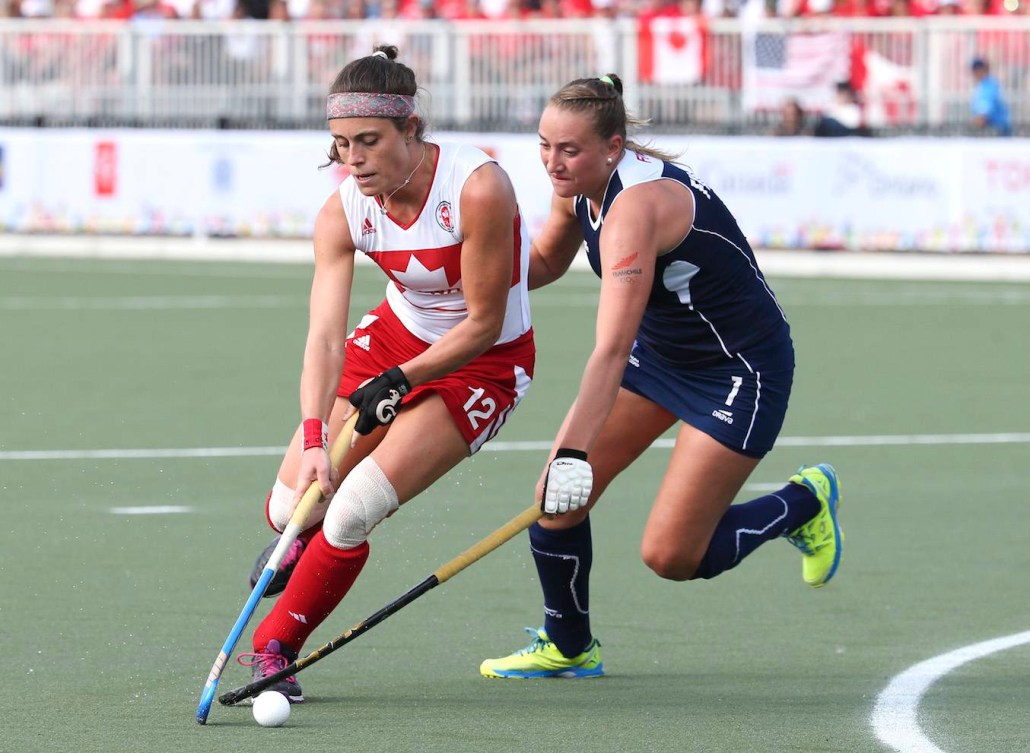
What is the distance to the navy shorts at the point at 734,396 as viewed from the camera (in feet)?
20.0

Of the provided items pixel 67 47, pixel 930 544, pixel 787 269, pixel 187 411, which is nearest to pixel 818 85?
pixel 787 269

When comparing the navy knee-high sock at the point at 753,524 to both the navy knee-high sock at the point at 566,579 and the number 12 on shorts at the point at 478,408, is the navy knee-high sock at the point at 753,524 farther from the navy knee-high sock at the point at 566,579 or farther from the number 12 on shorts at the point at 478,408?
the number 12 on shorts at the point at 478,408

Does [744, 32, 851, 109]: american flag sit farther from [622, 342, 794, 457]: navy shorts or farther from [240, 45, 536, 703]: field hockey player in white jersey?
[240, 45, 536, 703]: field hockey player in white jersey

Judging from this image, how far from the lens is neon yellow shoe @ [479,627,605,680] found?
6.11m

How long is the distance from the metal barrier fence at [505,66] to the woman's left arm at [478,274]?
13760mm

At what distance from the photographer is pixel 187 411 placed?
11.3 meters

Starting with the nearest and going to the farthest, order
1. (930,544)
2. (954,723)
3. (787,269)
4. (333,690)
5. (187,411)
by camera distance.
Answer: (954,723)
(333,690)
(930,544)
(187,411)
(787,269)

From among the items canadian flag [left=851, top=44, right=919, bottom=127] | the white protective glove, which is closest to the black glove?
the white protective glove

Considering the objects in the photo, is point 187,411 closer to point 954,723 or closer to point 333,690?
point 333,690

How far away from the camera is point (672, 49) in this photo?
21.6m

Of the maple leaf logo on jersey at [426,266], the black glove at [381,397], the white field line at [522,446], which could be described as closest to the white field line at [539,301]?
the white field line at [522,446]

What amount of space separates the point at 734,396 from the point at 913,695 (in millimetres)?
1014

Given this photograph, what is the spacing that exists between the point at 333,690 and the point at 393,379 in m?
0.92

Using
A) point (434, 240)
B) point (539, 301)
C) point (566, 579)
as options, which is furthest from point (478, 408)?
point (539, 301)
